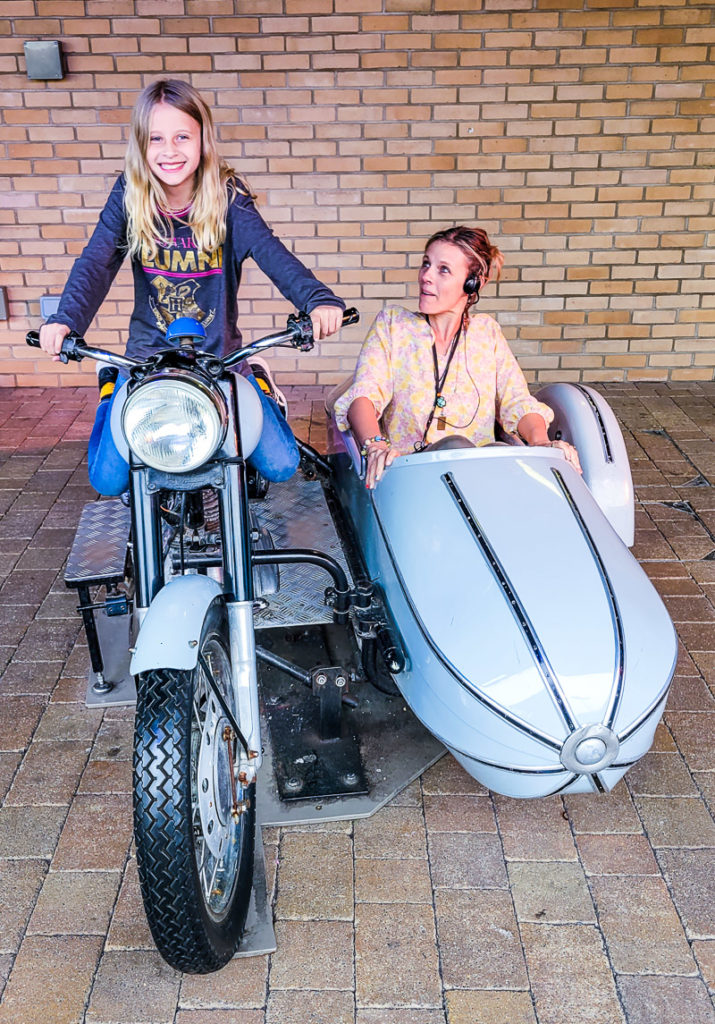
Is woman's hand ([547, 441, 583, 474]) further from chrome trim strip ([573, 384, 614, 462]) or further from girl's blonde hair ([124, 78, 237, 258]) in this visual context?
girl's blonde hair ([124, 78, 237, 258])

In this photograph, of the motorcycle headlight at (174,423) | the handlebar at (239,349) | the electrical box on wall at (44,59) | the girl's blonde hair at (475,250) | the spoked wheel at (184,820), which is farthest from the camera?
the electrical box on wall at (44,59)

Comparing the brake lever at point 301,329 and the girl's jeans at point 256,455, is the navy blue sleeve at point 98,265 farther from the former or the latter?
the brake lever at point 301,329

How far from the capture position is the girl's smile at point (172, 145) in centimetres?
242

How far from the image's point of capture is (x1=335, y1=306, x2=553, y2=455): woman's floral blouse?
3.01m

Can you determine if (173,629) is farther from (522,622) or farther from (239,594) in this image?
(522,622)

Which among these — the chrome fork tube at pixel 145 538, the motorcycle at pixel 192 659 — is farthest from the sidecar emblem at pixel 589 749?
the chrome fork tube at pixel 145 538

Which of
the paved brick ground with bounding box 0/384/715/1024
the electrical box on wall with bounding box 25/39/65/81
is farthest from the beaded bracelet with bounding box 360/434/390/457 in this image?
the electrical box on wall with bounding box 25/39/65/81

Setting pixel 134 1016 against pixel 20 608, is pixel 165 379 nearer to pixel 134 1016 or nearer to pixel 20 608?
pixel 134 1016

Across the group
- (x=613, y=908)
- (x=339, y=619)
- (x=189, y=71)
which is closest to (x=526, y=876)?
(x=613, y=908)

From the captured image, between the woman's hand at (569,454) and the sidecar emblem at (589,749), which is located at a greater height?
the woman's hand at (569,454)

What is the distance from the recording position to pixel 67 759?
103 inches

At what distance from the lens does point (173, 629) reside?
1804 mm

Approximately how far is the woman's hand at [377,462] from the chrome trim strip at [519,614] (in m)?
0.25

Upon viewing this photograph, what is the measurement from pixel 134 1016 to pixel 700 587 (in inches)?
101
